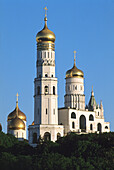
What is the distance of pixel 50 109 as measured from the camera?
70.2 metres

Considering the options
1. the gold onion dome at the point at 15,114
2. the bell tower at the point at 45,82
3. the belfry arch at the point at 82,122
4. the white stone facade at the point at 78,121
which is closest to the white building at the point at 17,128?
the gold onion dome at the point at 15,114

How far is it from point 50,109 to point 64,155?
27077 millimetres

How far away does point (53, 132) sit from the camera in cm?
6938

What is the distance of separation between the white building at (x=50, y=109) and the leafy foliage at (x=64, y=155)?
41.2ft

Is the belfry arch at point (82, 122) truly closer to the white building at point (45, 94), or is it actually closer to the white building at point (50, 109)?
the white building at point (50, 109)

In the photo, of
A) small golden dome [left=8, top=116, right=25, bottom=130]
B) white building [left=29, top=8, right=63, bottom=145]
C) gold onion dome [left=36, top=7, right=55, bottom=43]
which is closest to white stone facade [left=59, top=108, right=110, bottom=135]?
white building [left=29, top=8, right=63, bottom=145]

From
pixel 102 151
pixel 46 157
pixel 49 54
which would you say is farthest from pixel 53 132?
pixel 46 157

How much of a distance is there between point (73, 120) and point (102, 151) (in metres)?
32.7

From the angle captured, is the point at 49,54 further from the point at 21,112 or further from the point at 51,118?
the point at 21,112

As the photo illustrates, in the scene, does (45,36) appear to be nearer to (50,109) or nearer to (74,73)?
(74,73)

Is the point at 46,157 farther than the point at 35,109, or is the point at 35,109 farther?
the point at 35,109

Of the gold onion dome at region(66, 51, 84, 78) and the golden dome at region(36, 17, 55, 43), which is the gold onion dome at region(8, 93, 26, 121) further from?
the golden dome at region(36, 17, 55, 43)

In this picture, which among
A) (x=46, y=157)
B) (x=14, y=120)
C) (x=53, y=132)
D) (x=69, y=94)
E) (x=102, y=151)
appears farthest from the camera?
(x=69, y=94)

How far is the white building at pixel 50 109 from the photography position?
229 ft
